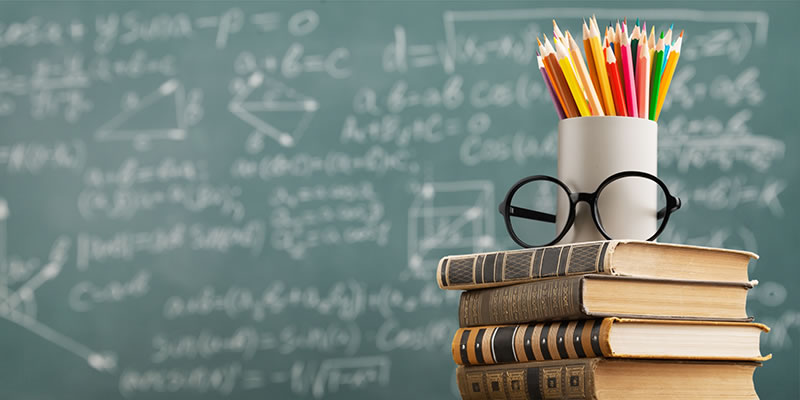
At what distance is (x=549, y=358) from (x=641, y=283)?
111mm

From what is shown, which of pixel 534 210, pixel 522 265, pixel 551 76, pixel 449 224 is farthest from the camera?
pixel 449 224

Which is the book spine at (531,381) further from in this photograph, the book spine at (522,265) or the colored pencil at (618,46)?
the colored pencil at (618,46)

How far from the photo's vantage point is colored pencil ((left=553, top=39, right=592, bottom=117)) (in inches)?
38.4

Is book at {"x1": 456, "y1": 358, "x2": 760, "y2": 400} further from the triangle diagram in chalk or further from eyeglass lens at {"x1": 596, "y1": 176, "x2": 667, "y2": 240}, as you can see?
the triangle diagram in chalk

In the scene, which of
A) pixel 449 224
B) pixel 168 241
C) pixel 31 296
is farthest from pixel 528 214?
pixel 31 296

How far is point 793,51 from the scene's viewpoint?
2.02 meters

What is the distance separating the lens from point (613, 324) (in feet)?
2.64

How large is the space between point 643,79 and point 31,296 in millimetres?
1581

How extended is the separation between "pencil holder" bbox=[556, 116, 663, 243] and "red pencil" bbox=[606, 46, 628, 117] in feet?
0.09

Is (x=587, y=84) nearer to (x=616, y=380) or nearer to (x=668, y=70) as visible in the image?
(x=668, y=70)

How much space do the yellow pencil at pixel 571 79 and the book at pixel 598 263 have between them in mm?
184

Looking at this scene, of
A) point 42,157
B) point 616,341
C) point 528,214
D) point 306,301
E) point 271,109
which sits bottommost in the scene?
point 306,301

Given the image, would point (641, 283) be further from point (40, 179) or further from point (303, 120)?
point (40, 179)

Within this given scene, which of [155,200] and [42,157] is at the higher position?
[42,157]
